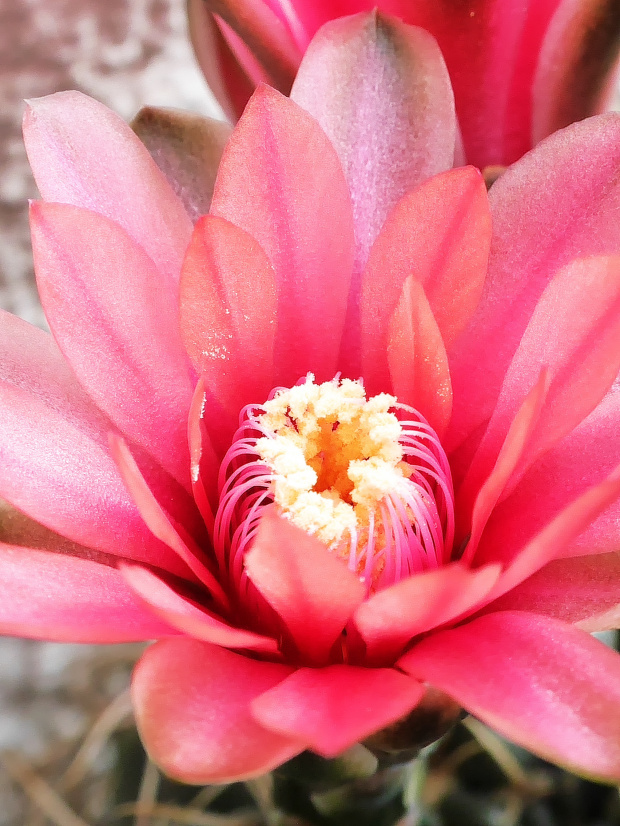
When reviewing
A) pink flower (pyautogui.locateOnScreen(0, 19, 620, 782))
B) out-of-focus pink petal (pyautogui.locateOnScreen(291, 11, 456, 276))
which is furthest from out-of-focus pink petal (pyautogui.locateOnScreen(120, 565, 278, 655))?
out-of-focus pink petal (pyautogui.locateOnScreen(291, 11, 456, 276))

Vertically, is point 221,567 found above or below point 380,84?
below

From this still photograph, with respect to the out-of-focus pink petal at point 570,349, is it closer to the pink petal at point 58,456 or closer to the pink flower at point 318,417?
the pink flower at point 318,417

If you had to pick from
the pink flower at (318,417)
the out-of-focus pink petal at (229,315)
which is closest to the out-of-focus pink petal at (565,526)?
the pink flower at (318,417)

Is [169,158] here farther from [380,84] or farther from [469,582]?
[469,582]

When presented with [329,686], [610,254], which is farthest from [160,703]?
[610,254]

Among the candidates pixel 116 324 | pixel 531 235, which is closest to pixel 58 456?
pixel 116 324

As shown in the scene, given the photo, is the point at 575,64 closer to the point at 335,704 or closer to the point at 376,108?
the point at 376,108
